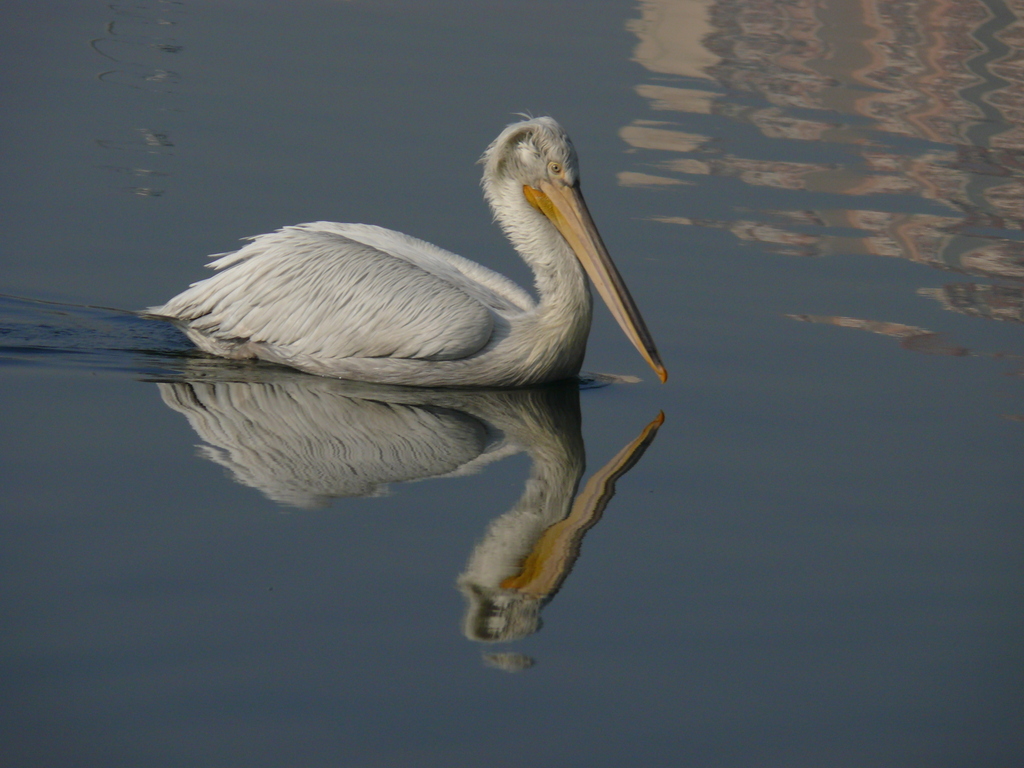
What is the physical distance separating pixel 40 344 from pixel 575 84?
609 cm

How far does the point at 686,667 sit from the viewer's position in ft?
11.7

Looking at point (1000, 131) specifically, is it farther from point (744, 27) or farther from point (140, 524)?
point (140, 524)

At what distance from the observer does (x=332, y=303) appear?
5746 mm

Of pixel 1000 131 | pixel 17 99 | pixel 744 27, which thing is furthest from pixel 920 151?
pixel 17 99

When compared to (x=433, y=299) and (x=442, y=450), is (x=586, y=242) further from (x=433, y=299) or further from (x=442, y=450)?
(x=442, y=450)

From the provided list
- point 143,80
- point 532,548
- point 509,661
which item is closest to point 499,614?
point 509,661

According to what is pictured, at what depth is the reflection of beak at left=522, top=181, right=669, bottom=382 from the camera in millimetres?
5688

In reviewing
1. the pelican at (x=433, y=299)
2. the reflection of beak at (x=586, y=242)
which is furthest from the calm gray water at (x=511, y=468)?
the reflection of beak at (x=586, y=242)

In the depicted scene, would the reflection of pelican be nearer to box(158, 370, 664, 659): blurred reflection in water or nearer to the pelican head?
box(158, 370, 664, 659): blurred reflection in water

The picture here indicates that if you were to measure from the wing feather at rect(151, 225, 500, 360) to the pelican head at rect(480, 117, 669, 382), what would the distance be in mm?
379

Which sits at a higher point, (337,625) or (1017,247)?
(337,625)

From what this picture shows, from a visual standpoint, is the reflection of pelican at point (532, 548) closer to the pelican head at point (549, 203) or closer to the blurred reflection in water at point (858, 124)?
the pelican head at point (549, 203)

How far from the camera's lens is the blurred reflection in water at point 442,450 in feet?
13.1

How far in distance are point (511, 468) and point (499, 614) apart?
3.70ft
